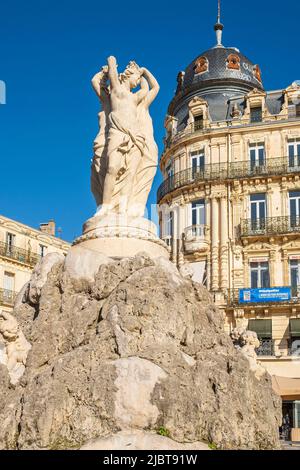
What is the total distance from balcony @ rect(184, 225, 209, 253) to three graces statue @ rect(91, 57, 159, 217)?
21.1 metres

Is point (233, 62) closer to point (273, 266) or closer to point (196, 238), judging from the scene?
point (196, 238)

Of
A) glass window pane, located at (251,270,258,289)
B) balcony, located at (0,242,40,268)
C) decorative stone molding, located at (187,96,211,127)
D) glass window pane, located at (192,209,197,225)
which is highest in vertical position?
decorative stone molding, located at (187,96,211,127)

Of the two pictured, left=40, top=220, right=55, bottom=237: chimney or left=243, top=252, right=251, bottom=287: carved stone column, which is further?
left=40, top=220, right=55, bottom=237: chimney

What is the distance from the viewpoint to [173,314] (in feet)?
34.4

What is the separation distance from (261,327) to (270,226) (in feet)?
17.2

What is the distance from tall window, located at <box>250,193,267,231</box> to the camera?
34.4 m

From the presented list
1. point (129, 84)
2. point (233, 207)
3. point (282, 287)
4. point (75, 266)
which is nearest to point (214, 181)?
point (233, 207)

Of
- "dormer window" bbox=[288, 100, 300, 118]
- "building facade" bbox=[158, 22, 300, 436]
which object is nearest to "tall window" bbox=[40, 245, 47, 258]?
"building facade" bbox=[158, 22, 300, 436]

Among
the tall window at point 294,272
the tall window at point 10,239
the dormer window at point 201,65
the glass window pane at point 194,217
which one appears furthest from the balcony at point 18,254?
the dormer window at point 201,65

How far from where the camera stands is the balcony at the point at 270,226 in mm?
33438

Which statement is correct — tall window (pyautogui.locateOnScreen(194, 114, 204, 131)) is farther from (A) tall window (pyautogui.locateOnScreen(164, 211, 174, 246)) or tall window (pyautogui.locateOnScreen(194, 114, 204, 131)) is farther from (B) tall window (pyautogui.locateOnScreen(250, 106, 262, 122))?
(A) tall window (pyautogui.locateOnScreen(164, 211, 174, 246))

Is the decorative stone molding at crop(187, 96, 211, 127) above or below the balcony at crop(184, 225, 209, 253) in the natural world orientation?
above

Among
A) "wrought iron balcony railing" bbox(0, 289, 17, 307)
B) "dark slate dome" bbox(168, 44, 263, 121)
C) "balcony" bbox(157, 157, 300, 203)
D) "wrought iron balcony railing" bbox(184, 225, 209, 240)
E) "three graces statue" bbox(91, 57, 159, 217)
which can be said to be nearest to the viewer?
"three graces statue" bbox(91, 57, 159, 217)

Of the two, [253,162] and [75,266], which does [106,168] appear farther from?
[253,162]
